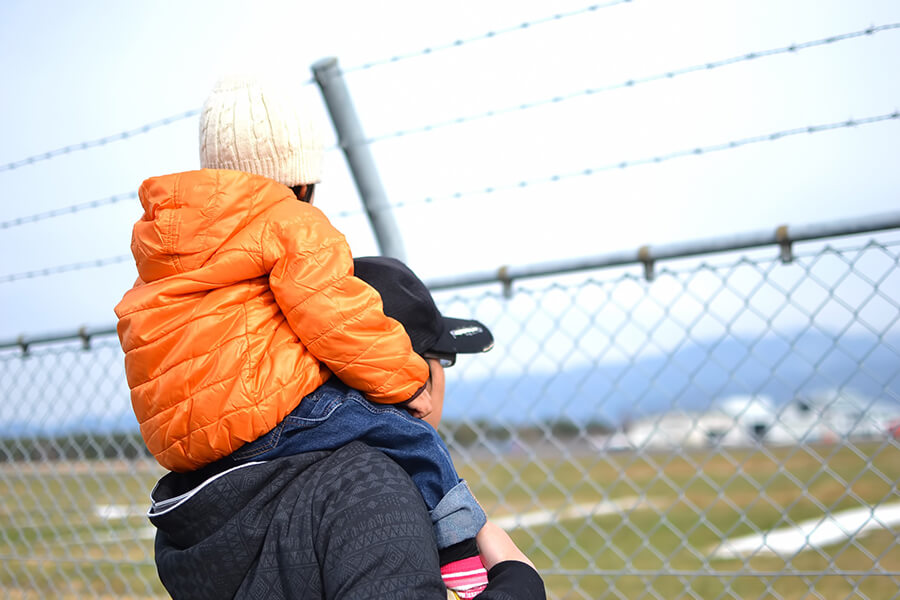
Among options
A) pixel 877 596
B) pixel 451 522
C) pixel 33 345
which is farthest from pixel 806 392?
pixel 877 596

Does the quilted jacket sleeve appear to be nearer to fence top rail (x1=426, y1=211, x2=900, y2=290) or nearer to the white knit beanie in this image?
the white knit beanie

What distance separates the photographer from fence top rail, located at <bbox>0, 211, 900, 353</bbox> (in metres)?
1.40

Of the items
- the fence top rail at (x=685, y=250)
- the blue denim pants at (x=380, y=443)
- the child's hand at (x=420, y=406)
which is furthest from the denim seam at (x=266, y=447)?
the fence top rail at (x=685, y=250)

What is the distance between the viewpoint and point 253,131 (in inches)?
40.7

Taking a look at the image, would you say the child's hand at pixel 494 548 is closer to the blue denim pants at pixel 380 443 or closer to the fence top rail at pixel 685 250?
the blue denim pants at pixel 380 443

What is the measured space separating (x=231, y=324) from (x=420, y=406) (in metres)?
0.26

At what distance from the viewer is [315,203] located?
3.80 feet

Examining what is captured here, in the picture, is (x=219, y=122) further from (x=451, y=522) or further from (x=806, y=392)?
(x=806, y=392)

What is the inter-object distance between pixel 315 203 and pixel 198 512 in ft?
1.57

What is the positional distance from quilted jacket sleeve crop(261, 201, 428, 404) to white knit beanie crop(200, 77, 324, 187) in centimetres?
11

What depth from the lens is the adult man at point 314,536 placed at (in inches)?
33.0

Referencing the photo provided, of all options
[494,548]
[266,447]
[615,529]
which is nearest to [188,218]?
[266,447]

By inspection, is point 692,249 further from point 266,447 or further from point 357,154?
point 266,447

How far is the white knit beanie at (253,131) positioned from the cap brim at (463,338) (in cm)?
31
